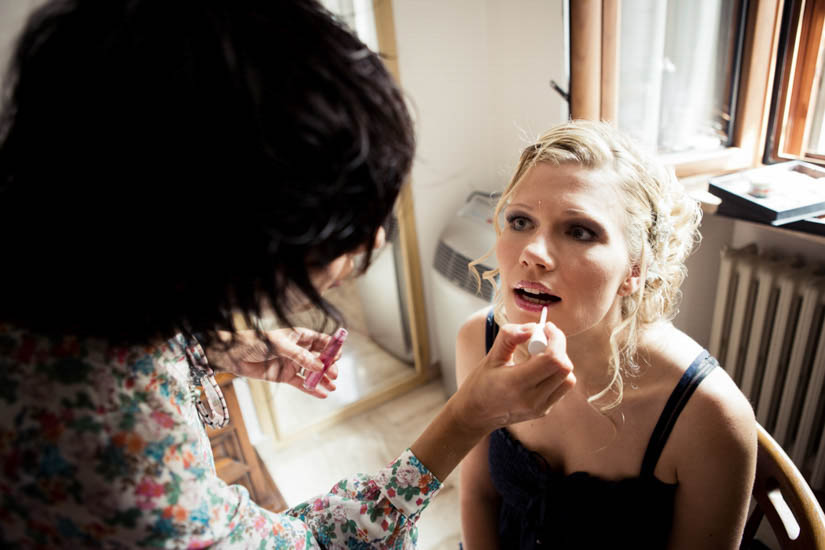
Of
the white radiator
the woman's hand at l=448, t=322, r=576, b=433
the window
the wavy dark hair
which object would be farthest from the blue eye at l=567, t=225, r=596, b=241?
the white radiator

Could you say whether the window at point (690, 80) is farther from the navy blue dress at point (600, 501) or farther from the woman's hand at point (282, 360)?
the woman's hand at point (282, 360)

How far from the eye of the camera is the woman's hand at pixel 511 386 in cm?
62

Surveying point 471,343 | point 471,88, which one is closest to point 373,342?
point 471,88

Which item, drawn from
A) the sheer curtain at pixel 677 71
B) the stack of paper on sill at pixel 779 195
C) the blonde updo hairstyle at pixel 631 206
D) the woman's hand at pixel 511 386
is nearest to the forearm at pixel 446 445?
the woman's hand at pixel 511 386

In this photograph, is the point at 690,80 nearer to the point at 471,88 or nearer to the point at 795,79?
the point at 795,79

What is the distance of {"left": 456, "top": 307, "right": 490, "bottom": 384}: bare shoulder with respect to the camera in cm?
108

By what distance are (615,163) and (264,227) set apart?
71 centimetres

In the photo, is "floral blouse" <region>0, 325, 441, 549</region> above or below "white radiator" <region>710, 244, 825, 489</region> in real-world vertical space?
above

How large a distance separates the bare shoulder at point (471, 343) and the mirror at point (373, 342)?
976 millimetres

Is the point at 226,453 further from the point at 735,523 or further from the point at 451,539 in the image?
the point at 735,523

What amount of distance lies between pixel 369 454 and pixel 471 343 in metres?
1.28

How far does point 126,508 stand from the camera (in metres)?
0.48

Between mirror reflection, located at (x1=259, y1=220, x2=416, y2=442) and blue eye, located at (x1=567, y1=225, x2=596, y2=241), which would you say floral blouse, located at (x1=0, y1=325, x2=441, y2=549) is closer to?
blue eye, located at (x1=567, y1=225, x2=596, y2=241)

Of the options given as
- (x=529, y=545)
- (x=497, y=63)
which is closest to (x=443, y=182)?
(x=497, y=63)
